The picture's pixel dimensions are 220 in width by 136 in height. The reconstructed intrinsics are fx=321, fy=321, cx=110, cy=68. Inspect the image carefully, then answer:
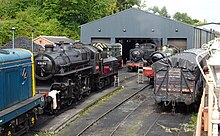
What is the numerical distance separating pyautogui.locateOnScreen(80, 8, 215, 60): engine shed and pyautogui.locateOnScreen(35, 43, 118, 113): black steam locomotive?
1491cm

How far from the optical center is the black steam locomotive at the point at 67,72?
48.4ft

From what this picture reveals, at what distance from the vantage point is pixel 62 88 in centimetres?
1480

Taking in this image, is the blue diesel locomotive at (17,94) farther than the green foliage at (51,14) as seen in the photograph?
No

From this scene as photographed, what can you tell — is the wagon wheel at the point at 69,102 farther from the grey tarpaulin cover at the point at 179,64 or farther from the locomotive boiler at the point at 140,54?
the locomotive boiler at the point at 140,54

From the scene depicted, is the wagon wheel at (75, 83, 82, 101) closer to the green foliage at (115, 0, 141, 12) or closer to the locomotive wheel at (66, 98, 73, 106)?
the locomotive wheel at (66, 98, 73, 106)

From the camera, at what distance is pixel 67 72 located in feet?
52.0

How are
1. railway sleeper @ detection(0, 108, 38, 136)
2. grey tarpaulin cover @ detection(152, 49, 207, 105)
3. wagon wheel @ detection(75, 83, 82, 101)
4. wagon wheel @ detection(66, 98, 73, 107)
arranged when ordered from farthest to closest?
wagon wheel @ detection(75, 83, 82, 101), wagon wheel @ detection(66, 98, 73, 107), grey tarpaulin cover @ detection(152, 49, 207, 105), railway sleeper @ detection(0, 108, 38, 136)

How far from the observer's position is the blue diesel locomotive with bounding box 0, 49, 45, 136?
9844 mm

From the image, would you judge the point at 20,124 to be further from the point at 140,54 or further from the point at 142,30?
the point at 142,30

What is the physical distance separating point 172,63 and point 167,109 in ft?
7.91

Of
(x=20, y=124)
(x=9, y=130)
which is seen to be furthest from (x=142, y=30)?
(x=9, y=130)

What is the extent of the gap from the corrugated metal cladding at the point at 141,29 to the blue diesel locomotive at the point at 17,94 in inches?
941

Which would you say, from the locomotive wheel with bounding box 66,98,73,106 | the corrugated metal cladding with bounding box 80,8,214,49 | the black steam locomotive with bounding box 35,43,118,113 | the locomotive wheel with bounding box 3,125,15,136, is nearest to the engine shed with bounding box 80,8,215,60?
the corrugated metal cladding with bounding box 80,8,214,49

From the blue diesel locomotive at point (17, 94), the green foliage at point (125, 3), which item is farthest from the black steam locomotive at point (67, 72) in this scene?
the green foliage at point (125, 3)
